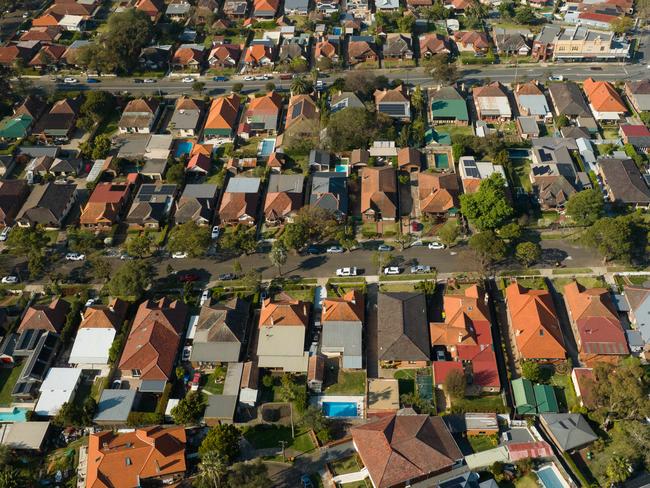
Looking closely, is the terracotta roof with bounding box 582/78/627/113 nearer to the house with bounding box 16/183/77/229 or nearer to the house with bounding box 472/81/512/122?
the house with bounding box 472/81/512/122

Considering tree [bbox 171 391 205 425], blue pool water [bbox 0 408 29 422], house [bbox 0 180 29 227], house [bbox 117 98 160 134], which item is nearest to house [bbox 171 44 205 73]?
house [bbox 117 98 160 134]

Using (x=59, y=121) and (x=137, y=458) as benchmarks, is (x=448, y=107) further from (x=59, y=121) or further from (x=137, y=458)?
(x=137, y=458)

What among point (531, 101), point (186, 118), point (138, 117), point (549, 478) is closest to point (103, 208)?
point (138, 117)

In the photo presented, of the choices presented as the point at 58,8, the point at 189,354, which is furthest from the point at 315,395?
the point at 58,8

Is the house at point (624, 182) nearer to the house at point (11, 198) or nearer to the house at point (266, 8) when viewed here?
the house at point (266, 8)

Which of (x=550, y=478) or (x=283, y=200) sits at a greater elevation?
(x=283, y=200)

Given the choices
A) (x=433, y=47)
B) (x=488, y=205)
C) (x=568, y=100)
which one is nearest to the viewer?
(x=488, y=205)

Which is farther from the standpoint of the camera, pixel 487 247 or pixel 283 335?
pixel 487 247

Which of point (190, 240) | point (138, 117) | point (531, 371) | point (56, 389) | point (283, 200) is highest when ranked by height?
point (138, 117)
